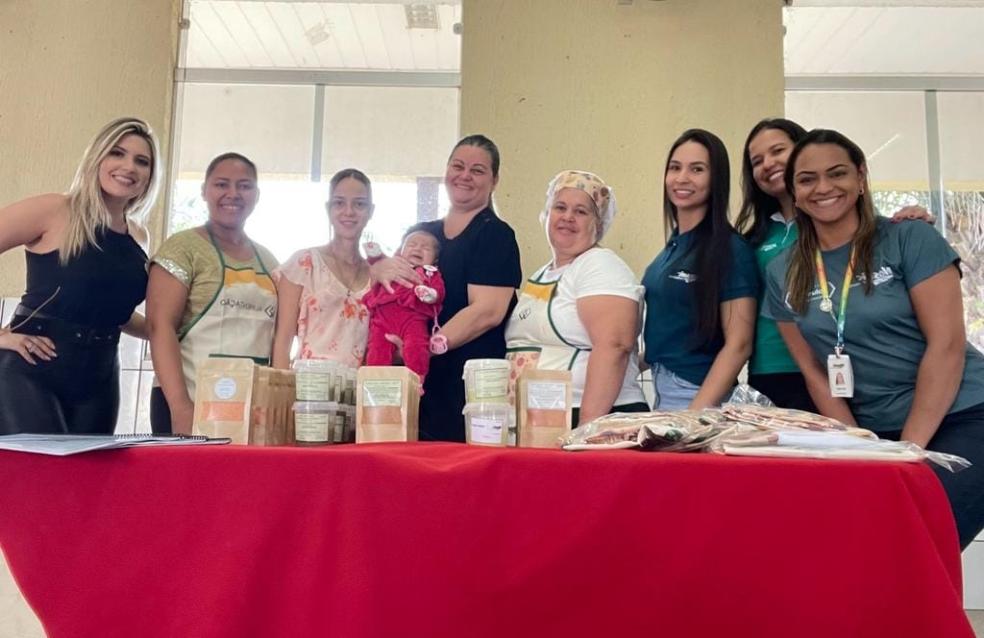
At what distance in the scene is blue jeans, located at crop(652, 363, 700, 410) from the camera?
193cm

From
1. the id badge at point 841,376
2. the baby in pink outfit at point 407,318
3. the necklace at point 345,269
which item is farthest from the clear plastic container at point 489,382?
the necklace at point 345,269

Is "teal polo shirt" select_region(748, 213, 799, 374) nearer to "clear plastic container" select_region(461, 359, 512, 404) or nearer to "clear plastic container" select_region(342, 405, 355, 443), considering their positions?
"clear plastic container" select_region(461, 359, 512, 404)

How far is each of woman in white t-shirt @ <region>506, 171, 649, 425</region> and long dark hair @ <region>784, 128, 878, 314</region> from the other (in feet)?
1.14

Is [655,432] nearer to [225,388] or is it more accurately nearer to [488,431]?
[488,431]

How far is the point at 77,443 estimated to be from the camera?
105 centimetres

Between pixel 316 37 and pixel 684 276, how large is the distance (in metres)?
2.99

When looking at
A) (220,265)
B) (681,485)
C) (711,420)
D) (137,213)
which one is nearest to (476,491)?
(681,485)

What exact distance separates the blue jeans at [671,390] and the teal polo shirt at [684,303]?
0.01 metres

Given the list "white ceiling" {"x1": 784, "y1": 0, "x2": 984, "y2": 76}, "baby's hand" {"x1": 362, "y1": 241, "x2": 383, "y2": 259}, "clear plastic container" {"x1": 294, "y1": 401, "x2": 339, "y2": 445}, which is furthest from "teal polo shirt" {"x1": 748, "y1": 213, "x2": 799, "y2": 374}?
"white ceiling" {"x1": 784, "y1": 0, "x2": 984, "y2": 76}

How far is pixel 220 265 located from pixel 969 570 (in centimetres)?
314

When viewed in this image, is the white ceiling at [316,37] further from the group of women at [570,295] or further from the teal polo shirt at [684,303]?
the teal polo shirt at [684,303]

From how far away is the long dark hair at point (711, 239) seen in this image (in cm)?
188

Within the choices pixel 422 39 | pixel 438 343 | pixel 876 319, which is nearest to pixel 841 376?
pixel 876 319

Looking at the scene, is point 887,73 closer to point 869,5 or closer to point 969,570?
point 869,5
